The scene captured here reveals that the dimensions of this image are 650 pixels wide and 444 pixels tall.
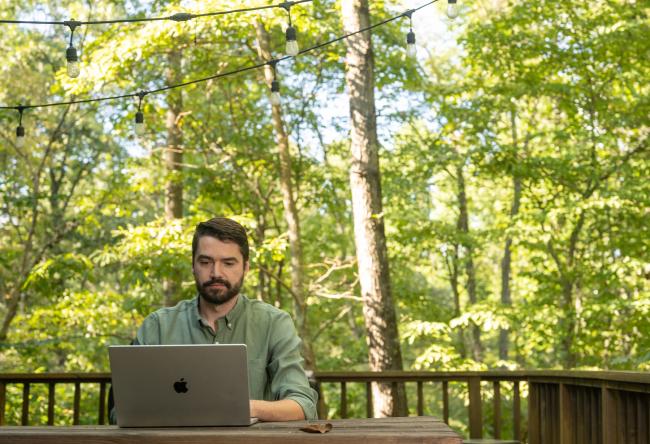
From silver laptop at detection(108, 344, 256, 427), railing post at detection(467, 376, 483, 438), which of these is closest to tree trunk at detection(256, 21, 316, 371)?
railing post at detection(467, 376, 483, 438)

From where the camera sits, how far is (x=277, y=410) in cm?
235

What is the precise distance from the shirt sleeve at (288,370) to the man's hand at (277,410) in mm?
47

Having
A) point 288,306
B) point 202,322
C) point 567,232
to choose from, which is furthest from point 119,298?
point 202,322

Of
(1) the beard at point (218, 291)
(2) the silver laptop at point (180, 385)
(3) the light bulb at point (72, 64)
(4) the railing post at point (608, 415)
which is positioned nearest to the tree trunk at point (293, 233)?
(3) the light bulb at point (72, 64)

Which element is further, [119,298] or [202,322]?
[119,298]

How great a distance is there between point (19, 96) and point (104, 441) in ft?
41.4

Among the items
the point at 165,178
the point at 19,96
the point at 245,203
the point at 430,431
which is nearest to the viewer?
the point at 430,431

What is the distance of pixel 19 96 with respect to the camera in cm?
1356

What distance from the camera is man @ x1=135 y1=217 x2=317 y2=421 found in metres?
2.57

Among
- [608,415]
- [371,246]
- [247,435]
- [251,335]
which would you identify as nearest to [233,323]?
[251,335]

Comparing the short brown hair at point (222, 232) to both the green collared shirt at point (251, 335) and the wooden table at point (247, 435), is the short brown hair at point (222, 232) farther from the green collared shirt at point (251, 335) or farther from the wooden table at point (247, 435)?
the wooden table at point (247, 435)

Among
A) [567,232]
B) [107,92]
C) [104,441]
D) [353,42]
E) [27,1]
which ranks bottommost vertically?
[104,441]

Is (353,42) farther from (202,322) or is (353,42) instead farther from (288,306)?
(288,306)

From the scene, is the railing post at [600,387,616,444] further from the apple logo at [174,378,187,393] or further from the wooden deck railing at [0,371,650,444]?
the apple logo at [174,378,187,393]
